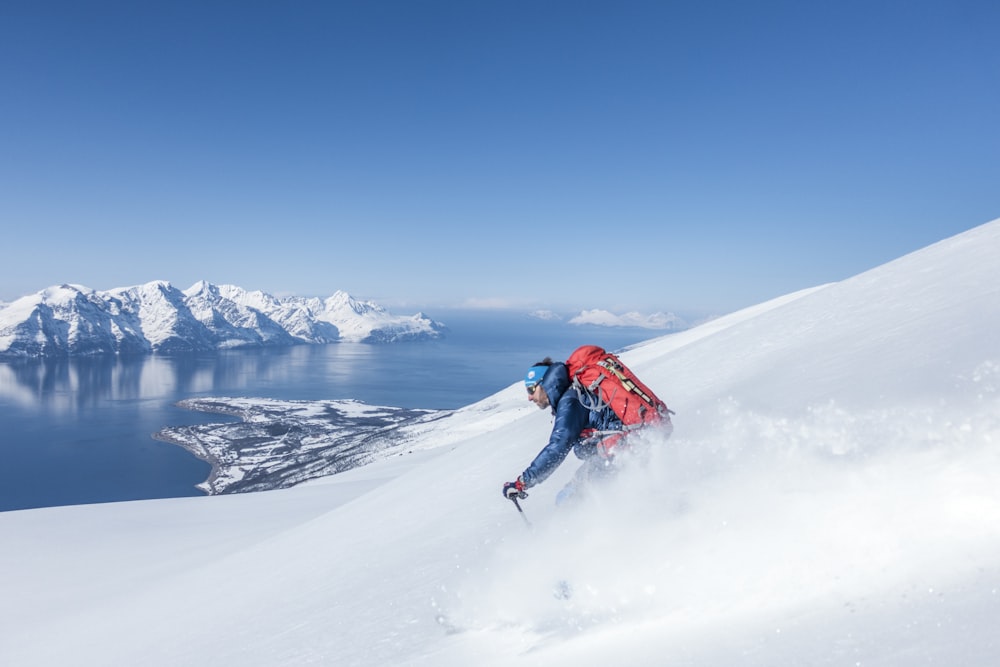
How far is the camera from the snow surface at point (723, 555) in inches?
100.0

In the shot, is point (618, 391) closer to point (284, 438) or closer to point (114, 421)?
point (284, 438)

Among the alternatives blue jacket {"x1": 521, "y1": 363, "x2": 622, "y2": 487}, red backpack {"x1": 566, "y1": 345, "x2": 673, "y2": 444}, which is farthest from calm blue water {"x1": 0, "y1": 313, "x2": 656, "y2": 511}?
red backpack {"x1": 566, "y1": 345, "x2": 673, "y2": 444}

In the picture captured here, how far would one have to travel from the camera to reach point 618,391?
4398mm

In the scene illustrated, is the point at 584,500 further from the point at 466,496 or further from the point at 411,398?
the point at 411,398

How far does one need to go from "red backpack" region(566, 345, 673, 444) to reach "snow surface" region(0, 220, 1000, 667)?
361 mm

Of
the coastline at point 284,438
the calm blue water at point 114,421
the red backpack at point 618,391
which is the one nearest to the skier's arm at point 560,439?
the red backpack at point 618,391

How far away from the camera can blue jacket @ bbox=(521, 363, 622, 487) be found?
4.31 metres

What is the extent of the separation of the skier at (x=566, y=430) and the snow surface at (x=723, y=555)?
0.88 feet

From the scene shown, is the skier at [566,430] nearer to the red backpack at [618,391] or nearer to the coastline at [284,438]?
the red backpack at [618,391]

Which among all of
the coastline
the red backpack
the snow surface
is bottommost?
the coastline

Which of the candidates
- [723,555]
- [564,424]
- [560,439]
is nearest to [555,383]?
[564,424]

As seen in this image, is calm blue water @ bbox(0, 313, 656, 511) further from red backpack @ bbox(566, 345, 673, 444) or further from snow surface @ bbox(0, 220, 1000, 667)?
red backpack @ bbox(566, 345, 673, 444)

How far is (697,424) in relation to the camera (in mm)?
4980

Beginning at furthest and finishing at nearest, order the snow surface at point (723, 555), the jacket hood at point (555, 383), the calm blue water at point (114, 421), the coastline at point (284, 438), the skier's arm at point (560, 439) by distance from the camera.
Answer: the coastline at point (284, 438) < the calm blue water at point (114, 421) < the jacket hood at point (555, 383) < the skier's arm at point (560, 439) < the snow surface at point (723, 555)
